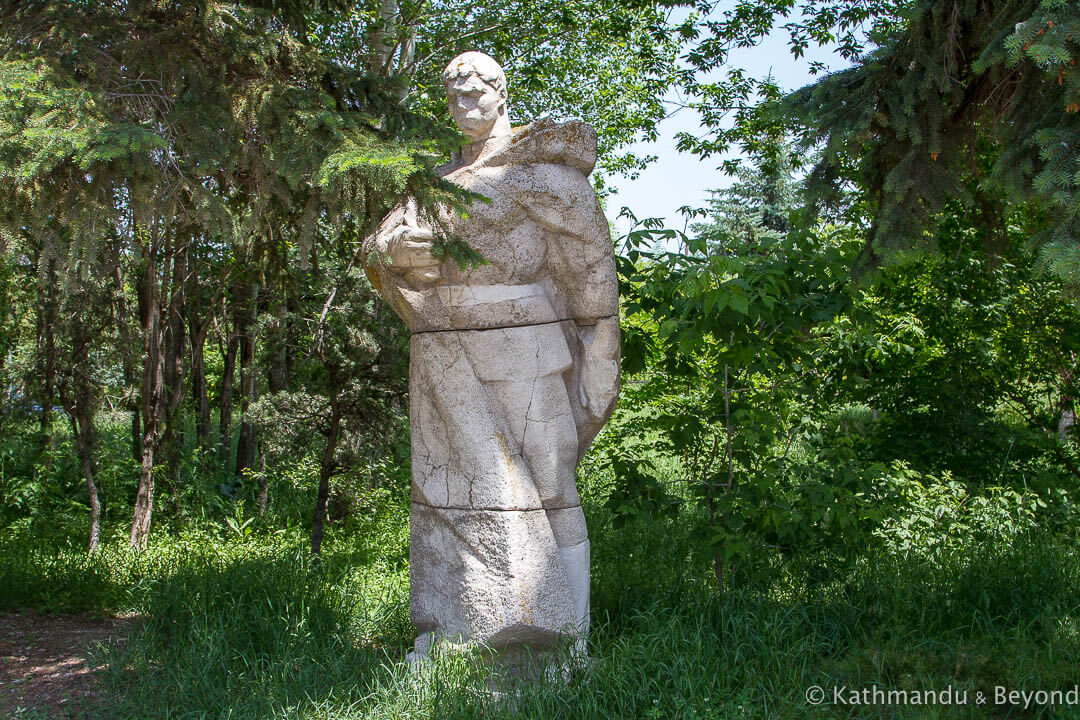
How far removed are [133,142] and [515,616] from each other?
2143 millimetres

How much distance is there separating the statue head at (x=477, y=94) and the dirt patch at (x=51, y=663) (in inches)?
114

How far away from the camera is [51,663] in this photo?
185 inches

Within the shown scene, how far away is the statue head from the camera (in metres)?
3.61

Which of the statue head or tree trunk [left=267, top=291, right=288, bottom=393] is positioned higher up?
the statue head

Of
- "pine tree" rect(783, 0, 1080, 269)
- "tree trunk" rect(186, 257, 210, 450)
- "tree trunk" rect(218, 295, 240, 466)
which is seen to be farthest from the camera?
"tree trunk" rect(218, 295, 240, 466)

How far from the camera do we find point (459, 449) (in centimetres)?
359

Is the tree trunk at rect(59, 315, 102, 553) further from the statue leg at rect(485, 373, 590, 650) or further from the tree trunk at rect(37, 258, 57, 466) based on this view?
the statue leg at rect(485, 373, 590, 650)

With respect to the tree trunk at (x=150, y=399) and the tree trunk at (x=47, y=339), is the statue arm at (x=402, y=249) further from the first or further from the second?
the tree trunk at (x=47, y=339)

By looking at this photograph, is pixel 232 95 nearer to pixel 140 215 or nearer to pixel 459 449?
pixel 140 215

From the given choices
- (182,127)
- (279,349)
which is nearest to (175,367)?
→ (279,349)

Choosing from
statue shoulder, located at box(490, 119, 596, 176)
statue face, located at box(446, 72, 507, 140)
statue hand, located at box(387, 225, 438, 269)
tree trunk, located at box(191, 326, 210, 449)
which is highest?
statue face, located at box(446, 72, 507, 140)

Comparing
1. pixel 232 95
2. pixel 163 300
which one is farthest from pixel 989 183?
pixel 163 300

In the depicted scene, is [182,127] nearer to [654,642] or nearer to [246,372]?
[654,642]

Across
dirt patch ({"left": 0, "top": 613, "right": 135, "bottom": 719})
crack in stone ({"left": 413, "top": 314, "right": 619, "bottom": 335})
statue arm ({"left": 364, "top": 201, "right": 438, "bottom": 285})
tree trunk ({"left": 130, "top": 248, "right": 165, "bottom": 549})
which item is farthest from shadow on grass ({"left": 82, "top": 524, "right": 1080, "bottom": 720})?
tree trunk ({"left": 130, "top": 248, "right": 165, "bottom": 549})
